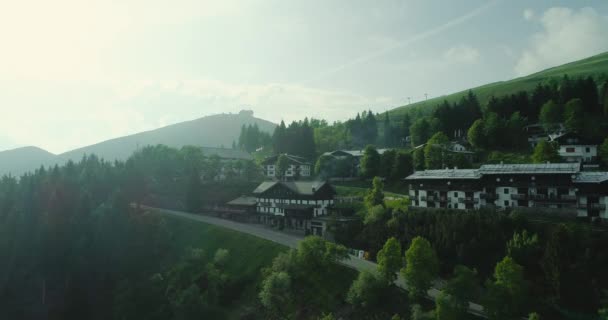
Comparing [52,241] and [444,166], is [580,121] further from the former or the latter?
[52,241]

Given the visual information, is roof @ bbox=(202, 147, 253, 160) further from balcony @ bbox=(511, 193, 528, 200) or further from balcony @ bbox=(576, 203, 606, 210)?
balcony @ bbox=(576, 203, 606, 210)

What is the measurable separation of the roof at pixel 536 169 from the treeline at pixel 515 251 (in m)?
7.70

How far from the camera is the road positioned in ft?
141

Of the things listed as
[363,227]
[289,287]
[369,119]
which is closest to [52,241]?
[289,287]

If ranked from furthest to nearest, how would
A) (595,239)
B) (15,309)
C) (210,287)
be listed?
(15,309) → (210,287) → (595,239)

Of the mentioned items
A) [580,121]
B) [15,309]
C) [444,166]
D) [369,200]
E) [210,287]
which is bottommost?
[15,309]

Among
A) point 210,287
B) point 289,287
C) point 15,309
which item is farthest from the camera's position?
point 15,309

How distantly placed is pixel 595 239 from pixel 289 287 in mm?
32693

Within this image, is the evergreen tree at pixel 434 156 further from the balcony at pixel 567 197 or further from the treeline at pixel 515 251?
the balcony at pixel 567 197

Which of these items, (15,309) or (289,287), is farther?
(15,309)

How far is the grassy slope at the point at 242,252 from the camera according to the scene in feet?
157

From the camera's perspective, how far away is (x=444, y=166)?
73.4m

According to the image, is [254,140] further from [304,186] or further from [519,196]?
[519,196]

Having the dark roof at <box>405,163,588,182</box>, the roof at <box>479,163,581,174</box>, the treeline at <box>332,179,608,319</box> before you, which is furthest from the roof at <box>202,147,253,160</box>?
the roof at <box>479,163,581,174</box>
